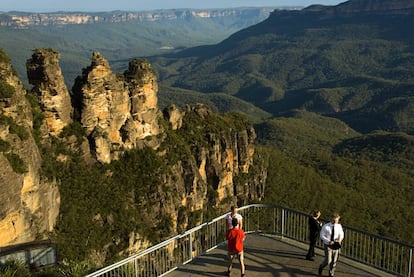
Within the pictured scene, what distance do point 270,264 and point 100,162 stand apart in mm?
27912

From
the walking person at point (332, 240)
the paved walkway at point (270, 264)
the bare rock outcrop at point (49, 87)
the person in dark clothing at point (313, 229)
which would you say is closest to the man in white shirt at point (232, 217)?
the paved walkway at point (270, 264)

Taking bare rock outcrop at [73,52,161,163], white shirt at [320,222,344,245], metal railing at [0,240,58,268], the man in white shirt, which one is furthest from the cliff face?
white shirt at [320,222,344,245]

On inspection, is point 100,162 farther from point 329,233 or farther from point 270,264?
point 329,233

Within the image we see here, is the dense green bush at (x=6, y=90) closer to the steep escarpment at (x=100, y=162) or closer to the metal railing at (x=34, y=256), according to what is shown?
the steep escarpment at (x=100, y=162)

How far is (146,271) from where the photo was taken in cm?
2041

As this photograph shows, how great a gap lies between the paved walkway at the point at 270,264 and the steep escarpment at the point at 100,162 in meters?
14.8

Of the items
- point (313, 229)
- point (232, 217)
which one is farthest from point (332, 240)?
point (232, 217)

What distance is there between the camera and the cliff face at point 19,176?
97.0 ft

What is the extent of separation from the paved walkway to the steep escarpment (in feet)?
48.5

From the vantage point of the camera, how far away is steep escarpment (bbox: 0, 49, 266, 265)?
111ft

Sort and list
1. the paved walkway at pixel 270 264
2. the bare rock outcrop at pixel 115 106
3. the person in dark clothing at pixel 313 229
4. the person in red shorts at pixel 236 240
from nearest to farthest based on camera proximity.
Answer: the person in red shorts at pixel 236 240, the paved walkway at pixel 270 264, the person in dark clothing at pixel 313 229, the bare rock outcrop at pixel 115 106

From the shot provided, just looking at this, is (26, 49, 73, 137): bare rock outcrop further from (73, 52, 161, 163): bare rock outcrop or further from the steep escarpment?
(73, 52, 161, 163): bare rock outcrop

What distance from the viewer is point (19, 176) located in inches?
1229

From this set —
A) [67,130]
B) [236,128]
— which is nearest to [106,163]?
[67,130]
